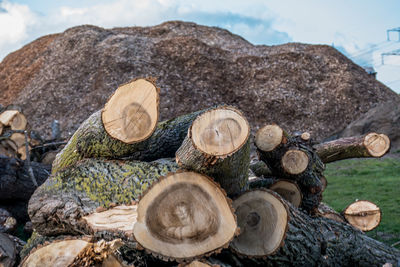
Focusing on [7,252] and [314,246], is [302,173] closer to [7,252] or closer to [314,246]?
[314,246]

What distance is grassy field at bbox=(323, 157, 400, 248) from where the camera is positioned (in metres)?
4.63

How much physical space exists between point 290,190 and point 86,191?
1607 mm

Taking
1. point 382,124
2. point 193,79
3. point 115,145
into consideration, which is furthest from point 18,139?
point 382,124

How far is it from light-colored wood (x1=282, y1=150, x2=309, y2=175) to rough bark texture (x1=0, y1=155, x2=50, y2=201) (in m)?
3.02

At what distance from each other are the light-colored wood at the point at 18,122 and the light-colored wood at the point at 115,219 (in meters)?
4.49

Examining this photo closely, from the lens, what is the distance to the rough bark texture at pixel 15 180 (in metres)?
4.60

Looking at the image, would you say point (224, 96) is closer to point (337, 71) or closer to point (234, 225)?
point (337, 71)

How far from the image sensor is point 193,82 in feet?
38.9

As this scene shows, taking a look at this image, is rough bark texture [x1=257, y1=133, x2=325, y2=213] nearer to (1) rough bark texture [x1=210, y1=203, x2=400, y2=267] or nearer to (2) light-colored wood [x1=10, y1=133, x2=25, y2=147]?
(1) rough bark texture [x1=210, y1=203, x2=400, y2=267]

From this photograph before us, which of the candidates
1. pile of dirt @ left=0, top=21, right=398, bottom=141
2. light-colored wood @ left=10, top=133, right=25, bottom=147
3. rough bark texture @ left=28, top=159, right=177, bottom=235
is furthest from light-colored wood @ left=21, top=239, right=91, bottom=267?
pile of dirt @ left=0, top=21, right=398, bottom=141

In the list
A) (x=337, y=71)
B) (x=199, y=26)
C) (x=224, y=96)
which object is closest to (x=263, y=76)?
(x=224, y=96)

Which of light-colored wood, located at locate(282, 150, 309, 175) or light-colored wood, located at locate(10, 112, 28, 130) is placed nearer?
light-colored wood, located at locate(282, 150, 309, 175)

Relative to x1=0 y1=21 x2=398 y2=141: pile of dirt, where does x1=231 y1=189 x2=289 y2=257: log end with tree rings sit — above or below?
below

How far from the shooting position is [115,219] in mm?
2371
